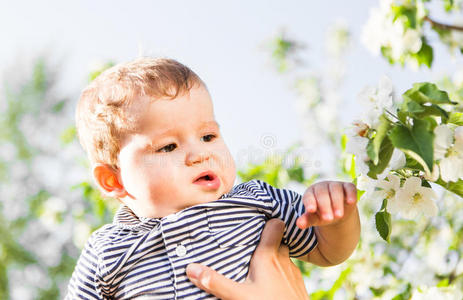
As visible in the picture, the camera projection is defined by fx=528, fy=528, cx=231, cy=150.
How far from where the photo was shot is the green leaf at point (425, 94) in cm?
106

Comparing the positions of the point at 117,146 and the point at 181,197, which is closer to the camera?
the point at 181,197

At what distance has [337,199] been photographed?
4.09 feet

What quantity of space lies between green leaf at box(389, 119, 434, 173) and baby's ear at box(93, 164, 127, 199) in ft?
3.08

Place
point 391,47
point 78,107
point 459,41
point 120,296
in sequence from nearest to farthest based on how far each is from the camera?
point 120,296 → point 78,107 → point 391,47 → point 459,41

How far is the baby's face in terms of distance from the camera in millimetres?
1518

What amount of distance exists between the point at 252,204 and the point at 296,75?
15.0 feet

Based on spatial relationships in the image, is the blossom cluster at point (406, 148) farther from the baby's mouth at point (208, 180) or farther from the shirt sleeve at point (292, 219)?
the baby's mouth at point (208, 180)

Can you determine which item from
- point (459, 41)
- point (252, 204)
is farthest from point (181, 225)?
point (459, 41)

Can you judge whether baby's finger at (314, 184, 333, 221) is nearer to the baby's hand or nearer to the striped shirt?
the baby's hand

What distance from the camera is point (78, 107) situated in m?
1.85

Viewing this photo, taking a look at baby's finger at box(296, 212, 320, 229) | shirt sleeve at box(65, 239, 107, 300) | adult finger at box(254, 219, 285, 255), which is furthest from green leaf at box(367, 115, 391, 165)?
shirt sleeve at box(65, 239, 107, 300)

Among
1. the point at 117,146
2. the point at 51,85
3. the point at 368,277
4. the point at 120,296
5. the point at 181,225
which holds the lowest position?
the point at 368,277

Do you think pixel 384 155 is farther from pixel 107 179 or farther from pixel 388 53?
pixel 388 53

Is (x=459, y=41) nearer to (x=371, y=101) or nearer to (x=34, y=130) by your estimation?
(x=371, y=101)
